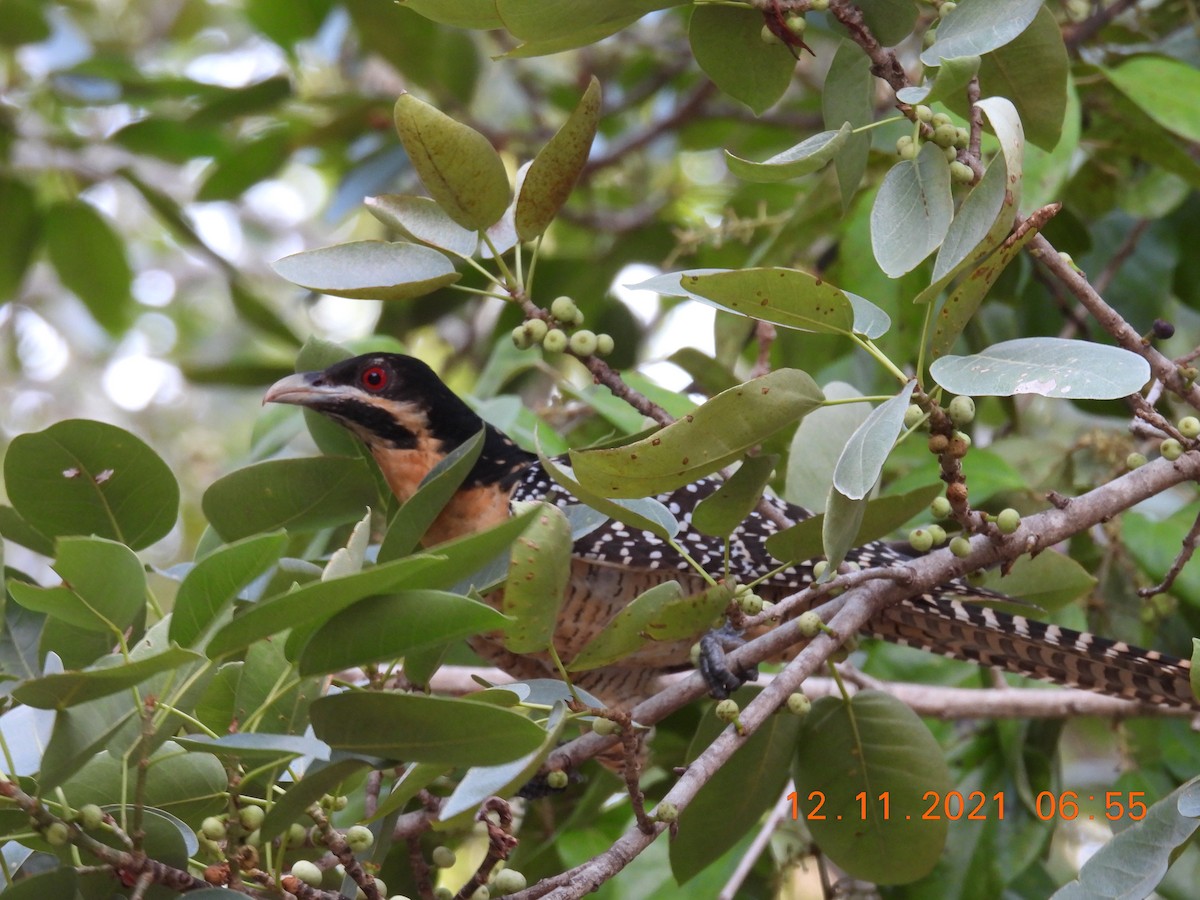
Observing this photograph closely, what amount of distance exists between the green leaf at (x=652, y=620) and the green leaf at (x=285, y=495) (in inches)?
32.5

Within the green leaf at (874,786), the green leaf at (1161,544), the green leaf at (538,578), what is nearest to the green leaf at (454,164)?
the green leaf at (538,578)

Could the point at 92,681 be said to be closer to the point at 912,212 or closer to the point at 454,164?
the point at 454,164

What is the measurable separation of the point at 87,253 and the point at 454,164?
4707mm

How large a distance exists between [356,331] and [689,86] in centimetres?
480

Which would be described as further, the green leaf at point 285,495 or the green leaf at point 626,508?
the green leaf at point 285,495

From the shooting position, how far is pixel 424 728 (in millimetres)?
1801

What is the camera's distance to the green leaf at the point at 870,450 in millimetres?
1926

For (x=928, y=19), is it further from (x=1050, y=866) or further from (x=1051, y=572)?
(x=1050, y=866)

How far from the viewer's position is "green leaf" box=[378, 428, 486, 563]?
7.53 feet

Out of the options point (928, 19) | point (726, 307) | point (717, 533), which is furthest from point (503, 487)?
point (928, 19)

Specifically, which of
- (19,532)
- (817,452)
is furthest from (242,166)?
(817,452)

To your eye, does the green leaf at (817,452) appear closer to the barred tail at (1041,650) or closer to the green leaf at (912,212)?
the barred tail at (1041,650)

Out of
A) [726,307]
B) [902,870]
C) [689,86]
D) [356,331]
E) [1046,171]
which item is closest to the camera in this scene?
[726,307]

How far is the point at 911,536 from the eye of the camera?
2.39 m
